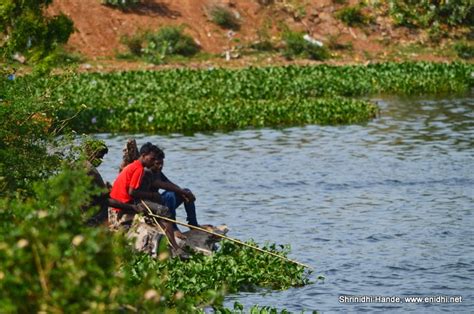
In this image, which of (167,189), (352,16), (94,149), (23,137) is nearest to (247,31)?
(352,16)

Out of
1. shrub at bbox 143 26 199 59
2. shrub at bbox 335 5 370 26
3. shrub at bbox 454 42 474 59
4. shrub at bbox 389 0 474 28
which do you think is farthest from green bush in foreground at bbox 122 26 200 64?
shrub at bbox 454 42 474 59

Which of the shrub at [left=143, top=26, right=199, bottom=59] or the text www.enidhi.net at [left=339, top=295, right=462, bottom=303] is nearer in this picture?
the text www.enidhi.net at [left=339, top=295, right=462, bottom=303]

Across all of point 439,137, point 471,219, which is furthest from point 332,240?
point 439,137

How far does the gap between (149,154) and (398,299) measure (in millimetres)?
3563

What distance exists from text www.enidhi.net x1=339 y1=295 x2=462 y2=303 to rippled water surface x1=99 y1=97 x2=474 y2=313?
0.50 ft

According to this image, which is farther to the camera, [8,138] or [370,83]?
[370,83]

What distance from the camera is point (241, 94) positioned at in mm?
38938

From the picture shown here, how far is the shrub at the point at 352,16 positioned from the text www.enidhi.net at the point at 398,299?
4048cm

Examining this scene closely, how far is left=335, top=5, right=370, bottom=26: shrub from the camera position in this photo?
179 ft

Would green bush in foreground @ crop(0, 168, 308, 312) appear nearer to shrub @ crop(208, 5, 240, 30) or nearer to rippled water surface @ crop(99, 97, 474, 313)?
rippled water surface @ crop(99, 97, 474, 313)

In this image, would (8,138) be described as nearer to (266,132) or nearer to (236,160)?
(236,160)

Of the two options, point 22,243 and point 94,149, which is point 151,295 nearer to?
point 22,243

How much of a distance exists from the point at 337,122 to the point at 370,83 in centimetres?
777

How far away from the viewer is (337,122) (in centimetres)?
3419
